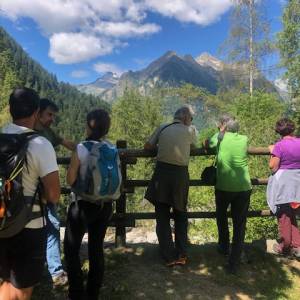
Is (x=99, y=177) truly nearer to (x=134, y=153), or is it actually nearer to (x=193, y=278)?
(x=134, y=153)

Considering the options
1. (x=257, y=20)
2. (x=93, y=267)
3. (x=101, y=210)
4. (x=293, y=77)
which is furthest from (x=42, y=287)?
(x=257, y=20)

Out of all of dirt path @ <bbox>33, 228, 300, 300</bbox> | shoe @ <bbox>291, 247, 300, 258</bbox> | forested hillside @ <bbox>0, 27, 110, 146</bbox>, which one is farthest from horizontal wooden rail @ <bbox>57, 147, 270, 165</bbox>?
forested hillside @ <bbox>0, 27, 110, 146</bbox>

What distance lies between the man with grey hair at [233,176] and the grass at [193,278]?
0.28 meters

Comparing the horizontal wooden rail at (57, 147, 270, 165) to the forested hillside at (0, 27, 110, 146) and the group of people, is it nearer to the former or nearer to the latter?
the group of people

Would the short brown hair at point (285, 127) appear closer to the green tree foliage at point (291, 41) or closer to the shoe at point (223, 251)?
the shoe at point (223, 251)

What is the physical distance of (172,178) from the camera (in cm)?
495

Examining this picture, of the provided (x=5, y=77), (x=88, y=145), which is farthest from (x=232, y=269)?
(x=5, y=77)

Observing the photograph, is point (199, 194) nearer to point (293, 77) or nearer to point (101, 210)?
point (293, 77)

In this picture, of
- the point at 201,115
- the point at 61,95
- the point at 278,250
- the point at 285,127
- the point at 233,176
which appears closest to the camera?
the point at 233,176

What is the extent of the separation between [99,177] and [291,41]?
24843 millimetres

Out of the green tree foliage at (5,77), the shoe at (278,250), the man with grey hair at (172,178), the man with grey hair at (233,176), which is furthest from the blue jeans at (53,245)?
the green tree foliage at (5,77)

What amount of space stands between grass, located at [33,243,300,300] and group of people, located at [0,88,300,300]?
17 cm

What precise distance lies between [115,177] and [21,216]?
46.1 inches

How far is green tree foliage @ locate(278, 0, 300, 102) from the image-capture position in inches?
976
